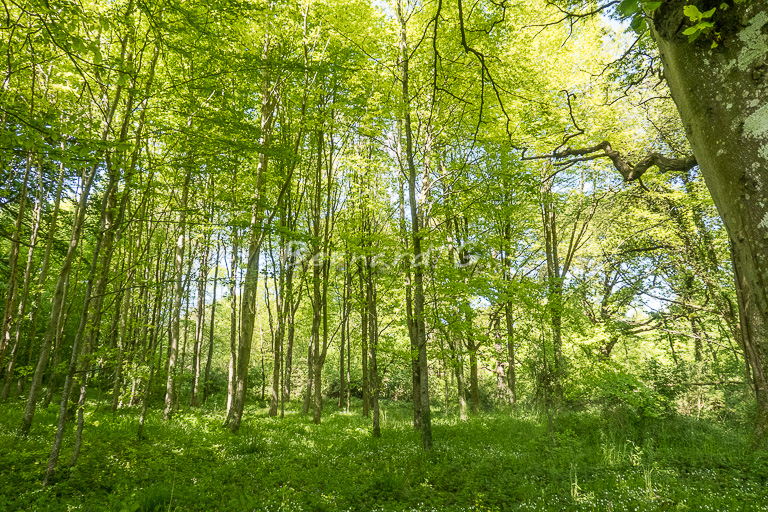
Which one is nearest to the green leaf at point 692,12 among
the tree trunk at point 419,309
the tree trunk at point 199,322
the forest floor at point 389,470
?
the forest floor at point 389,470

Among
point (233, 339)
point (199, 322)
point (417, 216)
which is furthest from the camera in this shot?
point (199, 322)

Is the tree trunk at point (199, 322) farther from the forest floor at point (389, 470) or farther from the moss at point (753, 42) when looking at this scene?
the moss at point (753, 42)

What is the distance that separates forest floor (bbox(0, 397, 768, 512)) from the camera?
4453 millimetres

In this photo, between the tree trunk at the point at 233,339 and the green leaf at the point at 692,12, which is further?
the tree trunk at the point at 233,339

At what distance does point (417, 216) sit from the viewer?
793 centimetres

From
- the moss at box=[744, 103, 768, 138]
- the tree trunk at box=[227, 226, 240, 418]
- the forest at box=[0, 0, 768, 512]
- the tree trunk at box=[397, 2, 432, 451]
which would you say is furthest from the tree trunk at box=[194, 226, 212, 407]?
the moss at box=[744, 103, 768, 138]

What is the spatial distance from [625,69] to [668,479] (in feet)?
21.9

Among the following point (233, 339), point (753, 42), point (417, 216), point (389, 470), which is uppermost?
point (417, 216)

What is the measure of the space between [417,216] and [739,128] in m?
7.02

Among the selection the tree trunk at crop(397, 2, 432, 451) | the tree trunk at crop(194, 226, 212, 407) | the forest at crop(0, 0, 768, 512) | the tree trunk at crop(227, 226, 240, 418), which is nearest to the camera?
the forest at crop(0, 0, 768, 512)

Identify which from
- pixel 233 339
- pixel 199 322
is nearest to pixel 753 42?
pixel 233 339

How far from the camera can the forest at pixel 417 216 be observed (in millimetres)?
3006

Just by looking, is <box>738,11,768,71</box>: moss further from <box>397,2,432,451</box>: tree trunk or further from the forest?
<box>397,2,432,451</box>: tree trunk

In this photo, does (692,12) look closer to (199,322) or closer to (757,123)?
(757,123)
